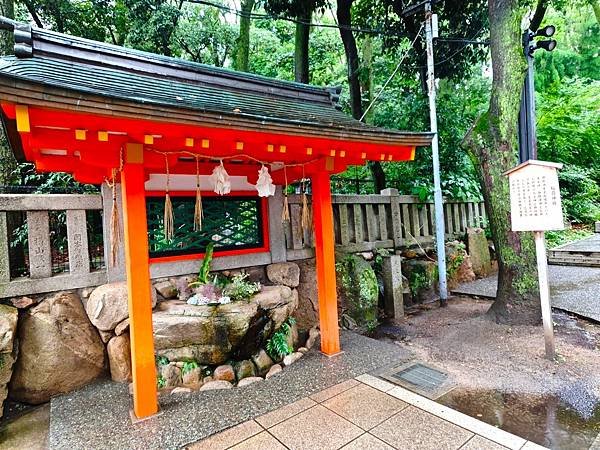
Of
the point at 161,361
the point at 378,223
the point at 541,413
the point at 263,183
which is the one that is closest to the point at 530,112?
the point at 378,223

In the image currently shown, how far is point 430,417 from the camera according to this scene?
2912 millimetres

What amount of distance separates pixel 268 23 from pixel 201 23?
3191 mm

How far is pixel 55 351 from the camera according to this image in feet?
12.0

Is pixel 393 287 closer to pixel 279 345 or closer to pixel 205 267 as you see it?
pixel 279 345

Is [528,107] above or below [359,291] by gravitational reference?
above

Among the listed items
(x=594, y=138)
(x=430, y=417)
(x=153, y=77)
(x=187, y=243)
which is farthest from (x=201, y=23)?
(x=594, y=138)

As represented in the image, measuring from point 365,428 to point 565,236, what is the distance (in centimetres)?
1229

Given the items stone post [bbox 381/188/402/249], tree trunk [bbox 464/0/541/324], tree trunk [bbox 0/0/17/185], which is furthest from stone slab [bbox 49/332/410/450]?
tree trunk [bbox 0/0/17/185]

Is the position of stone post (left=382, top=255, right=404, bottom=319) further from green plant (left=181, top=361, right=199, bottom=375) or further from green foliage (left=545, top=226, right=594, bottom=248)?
green foliage (left=545, top=226, right=594, bottom=248)

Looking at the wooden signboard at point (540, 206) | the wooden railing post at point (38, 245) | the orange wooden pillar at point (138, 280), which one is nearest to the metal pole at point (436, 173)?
the wooden signboard at point (540, 206)

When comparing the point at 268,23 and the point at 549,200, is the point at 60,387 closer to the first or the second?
the point at 549,200

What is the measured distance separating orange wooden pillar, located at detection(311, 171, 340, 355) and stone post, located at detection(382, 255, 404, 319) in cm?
213

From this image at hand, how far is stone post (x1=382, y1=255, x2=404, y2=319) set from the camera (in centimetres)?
607

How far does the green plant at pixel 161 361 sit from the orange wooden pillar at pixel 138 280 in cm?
64
